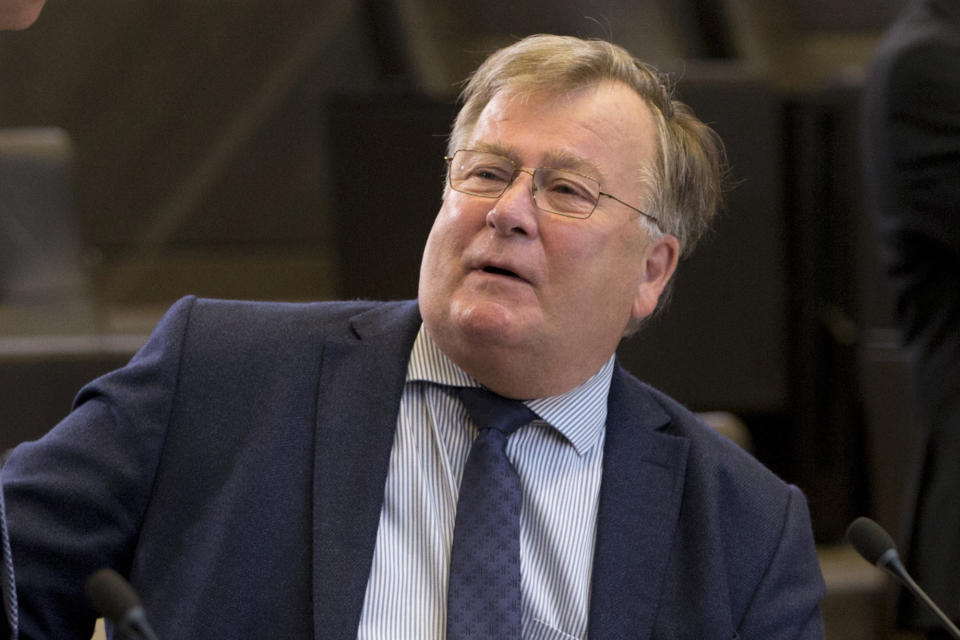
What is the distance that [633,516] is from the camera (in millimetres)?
1616

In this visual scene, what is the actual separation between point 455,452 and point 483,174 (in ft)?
1.17

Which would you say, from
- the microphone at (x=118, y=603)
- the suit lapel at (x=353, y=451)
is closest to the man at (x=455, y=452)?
the suit lapel at (x=353, y=451)

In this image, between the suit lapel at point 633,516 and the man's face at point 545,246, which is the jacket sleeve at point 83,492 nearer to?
the man's face at point 545,246

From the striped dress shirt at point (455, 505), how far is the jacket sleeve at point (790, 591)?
0.22m

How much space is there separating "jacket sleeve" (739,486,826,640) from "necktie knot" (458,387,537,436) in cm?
36

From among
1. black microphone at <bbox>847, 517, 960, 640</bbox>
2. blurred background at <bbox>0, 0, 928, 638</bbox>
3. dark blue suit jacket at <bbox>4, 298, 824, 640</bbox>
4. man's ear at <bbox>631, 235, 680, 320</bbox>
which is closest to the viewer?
black microphone at <bbox>847, 517, 960, 640</bbox>

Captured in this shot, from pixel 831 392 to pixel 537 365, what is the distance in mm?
2207

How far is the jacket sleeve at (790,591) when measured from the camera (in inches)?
62.7

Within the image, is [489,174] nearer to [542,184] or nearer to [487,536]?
[542,184]

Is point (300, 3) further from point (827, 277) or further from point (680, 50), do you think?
point (827, 277)

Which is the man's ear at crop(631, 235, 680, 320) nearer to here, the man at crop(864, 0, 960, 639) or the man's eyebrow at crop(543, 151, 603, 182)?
the man's eyebrow at crop(543, 151, 603, 182)

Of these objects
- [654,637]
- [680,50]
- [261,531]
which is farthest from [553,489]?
[680,50]

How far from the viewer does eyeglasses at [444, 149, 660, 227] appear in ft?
5.25

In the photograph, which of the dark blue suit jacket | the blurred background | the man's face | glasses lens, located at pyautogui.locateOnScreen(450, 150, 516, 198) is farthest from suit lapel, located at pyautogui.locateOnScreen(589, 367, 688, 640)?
the blurred background
